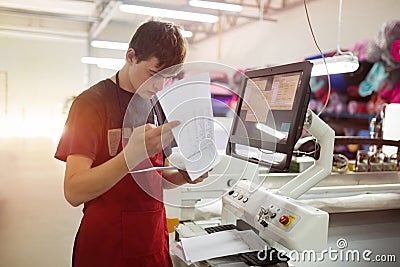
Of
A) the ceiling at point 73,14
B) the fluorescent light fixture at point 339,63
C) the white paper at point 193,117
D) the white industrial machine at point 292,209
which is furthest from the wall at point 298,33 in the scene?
the white paper at point 193,117

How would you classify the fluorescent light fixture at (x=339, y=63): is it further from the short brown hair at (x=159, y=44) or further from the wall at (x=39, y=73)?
the wall at (x=39, y=73)

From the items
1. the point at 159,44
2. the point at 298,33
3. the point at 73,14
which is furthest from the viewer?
the point at 73,14

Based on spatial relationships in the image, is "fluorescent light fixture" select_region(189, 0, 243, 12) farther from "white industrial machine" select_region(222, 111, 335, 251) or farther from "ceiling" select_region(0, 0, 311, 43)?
"white industrial machine" select_region(222, 111, 335, 251)

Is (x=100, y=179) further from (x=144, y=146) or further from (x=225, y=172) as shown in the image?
(x=225, y=172)

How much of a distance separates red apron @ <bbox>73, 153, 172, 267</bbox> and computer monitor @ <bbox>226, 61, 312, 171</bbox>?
0.89 feet

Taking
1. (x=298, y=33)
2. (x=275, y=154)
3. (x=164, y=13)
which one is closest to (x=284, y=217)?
(x=275, y=154)

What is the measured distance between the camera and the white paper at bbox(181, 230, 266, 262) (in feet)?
3.69

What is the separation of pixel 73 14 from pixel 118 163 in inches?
256

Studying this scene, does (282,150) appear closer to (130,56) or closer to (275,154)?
(275,154)

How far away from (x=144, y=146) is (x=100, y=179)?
14 centimetres

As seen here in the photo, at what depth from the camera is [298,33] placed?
5.97m

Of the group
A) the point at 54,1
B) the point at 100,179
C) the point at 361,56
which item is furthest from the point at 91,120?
the point at 54,1

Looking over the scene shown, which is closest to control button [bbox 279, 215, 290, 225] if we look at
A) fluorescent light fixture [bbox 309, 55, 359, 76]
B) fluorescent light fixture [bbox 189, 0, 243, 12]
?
fluorescent light fixture [bbox 309, 55, 359, 76]

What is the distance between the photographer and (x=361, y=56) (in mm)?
4246
